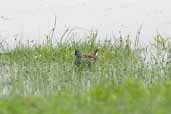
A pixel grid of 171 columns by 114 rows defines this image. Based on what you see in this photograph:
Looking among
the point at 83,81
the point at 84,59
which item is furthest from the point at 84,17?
the point at 83,81

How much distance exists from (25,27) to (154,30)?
195 cm

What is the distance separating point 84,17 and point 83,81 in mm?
3697

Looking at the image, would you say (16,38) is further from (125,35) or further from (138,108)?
(138,108)

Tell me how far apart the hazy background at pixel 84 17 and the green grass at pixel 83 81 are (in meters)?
1.10

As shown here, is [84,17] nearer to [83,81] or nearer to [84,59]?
[84,59]

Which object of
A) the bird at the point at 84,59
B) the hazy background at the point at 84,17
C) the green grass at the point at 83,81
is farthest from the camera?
the hazy background at the point at 84,17

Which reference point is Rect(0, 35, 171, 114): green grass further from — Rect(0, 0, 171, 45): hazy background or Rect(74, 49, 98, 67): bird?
Rect(0, 0, 171, 45): hazy background

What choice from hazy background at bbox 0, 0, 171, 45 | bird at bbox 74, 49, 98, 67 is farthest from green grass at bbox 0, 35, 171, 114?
hazy background at bbox 0, 0, 171, 45

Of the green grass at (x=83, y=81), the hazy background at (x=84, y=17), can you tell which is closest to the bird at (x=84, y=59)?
the green grass at (x=83, y=81)

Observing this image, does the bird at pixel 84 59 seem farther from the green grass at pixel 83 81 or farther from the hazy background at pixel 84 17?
the hazy background at pixel 84 17

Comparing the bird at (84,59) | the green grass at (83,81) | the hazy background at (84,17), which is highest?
the hazy background at (84,17)

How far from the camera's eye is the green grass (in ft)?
14.6

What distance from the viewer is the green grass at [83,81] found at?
445cm

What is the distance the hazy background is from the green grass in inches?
43.4
